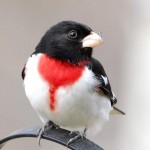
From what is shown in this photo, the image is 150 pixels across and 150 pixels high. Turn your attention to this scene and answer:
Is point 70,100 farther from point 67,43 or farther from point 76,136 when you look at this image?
point 67,43

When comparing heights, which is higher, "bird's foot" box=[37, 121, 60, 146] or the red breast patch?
the red breast patch

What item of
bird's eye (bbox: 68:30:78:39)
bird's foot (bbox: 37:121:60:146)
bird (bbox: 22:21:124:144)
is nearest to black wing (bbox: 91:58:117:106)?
bird (bbox: 22:21:124:144)

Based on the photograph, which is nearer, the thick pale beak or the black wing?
the thick pale beak

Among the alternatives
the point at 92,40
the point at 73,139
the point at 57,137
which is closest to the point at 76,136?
the point at 73,139

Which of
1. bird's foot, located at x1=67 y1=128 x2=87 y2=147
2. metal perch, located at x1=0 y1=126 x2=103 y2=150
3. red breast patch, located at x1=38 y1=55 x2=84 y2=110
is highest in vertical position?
red breast patch, located at x1=38 y1=55 x2=84 y2=110

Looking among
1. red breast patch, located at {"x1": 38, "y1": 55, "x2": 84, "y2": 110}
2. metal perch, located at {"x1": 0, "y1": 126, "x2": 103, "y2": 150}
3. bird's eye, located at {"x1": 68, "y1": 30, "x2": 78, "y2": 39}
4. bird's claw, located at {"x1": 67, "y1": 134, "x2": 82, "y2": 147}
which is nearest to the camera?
metal perch, located at {"x1": 0, "y1": 126, "x2": 103, "y2": 150}

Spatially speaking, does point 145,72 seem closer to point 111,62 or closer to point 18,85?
point 111,62

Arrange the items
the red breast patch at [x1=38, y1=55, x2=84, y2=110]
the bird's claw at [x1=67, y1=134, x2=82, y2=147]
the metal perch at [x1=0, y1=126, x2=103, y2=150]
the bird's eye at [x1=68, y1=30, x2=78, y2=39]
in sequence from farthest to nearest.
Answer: the bird's eye at [x1=68, y1=30, x2=78, y2=39] < the red breast patch at [x1=38, y1=55, x2=84, y2=110] < the bird's claw at [x1=67, y1=134, x2=82, y2=147] < the metal perch at [x1=0, y1=126, x2=103, y2=150]

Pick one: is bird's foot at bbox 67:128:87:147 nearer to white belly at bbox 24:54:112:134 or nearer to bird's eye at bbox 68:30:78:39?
white belly at bbox 24:54:112:134

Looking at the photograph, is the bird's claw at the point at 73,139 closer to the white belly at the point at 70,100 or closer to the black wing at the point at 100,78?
the white belly at the point at 70,100
